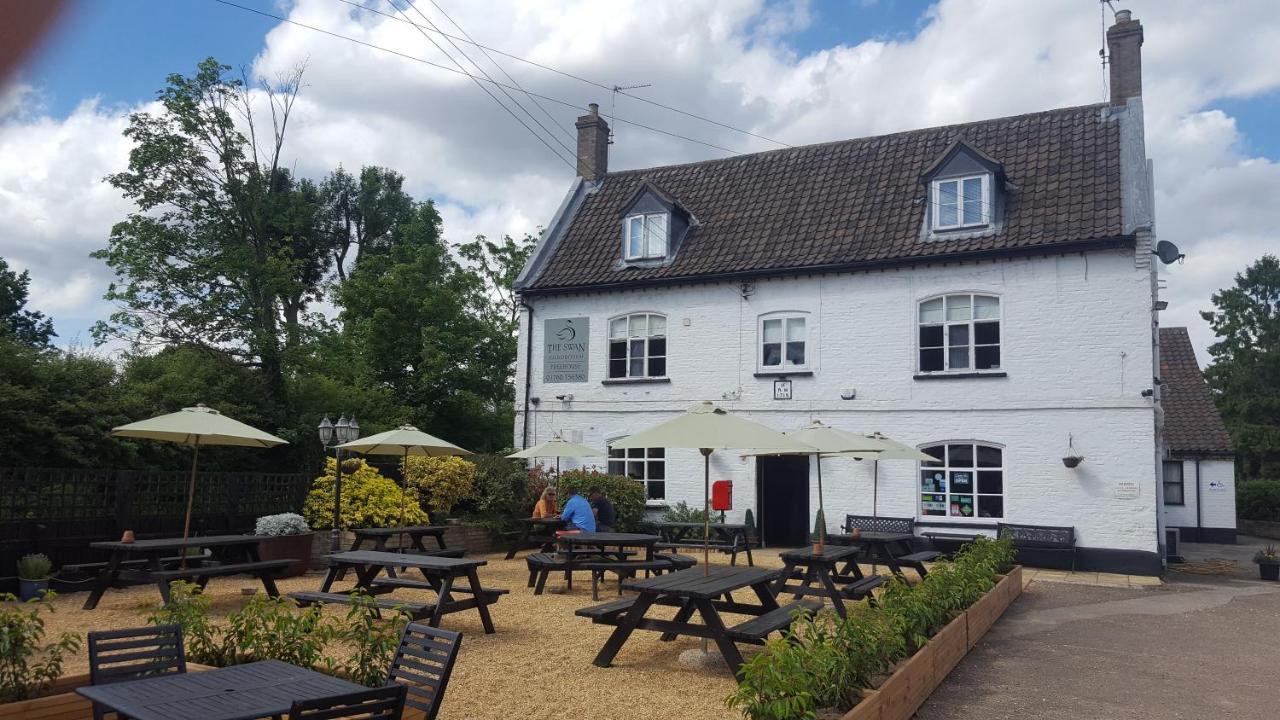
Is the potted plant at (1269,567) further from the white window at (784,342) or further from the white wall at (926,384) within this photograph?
the white window at (784,342)

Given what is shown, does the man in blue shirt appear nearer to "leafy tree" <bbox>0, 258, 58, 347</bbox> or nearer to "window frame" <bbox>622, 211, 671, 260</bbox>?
"window frame" <bbox>622, 211, 671, 260</bbox>

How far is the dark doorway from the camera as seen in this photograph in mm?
21234

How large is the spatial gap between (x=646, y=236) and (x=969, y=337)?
807 centimetres

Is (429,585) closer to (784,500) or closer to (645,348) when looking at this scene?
(645,348)

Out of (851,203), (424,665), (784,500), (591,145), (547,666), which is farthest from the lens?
(591,145)

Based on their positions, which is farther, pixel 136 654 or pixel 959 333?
pixel 959 333

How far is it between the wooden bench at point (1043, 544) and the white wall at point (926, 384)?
25cm

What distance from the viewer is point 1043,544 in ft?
57.2

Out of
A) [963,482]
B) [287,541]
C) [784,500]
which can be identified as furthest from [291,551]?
[963,482]

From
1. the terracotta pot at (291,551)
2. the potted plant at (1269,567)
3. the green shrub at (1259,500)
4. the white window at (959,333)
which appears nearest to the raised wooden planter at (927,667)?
the white window at (959,333)

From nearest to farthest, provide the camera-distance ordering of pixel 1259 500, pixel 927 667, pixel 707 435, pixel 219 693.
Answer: pixel 219 693, pixel 927 667, pixel 707 435, pixel 1259 500

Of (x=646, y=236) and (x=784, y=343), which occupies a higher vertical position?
(x=646, y=236)

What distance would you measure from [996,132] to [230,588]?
60.1 feet

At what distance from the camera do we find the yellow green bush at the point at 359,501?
1605 centimetres
